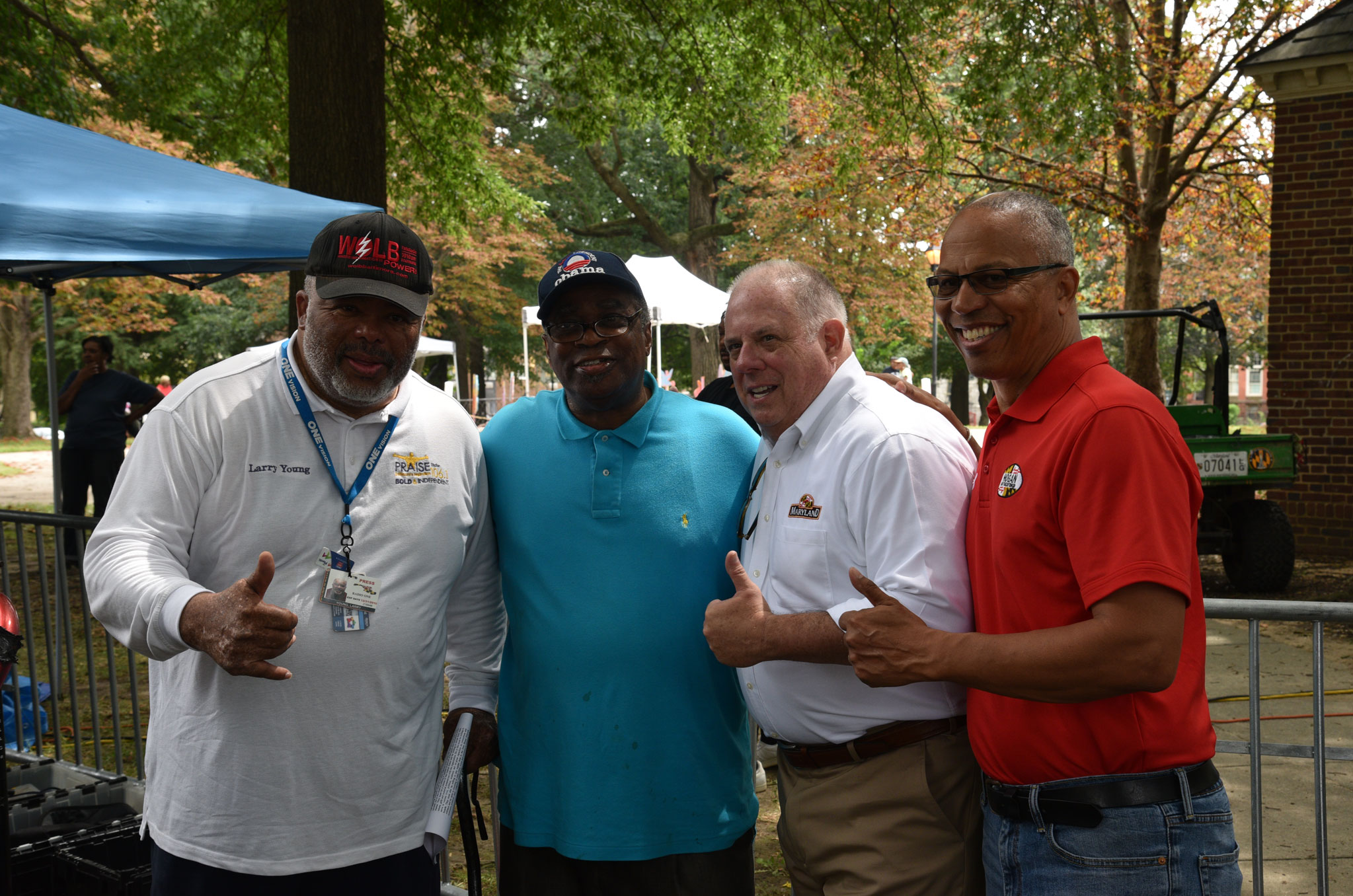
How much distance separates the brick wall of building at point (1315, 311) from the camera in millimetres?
11469

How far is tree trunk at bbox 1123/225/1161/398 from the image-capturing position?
555 inches

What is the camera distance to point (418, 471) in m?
2.55

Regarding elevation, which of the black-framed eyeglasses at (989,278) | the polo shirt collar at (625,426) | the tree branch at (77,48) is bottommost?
the polo shirt collar at (625,426)

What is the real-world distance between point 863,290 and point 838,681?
26.0 metres

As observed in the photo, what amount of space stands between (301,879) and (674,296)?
610 inches

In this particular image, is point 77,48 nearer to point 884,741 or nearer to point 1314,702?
point 884,741

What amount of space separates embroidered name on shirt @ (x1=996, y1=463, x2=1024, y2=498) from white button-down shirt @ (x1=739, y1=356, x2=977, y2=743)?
212mm

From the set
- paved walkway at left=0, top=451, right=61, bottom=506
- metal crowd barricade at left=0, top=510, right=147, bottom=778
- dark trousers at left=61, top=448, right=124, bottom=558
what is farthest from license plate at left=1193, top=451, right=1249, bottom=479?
paved walkway at left=0, top=451, right=61, bottom=506

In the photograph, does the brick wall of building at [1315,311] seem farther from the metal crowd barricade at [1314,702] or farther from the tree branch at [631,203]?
the tree branch at [631,203]

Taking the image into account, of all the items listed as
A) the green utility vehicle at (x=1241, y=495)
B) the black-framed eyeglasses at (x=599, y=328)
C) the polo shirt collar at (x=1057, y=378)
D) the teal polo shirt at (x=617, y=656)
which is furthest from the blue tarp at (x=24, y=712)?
the green utility vehicle at (x=1241, y=495)

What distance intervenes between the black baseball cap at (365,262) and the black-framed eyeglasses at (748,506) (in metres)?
0.98

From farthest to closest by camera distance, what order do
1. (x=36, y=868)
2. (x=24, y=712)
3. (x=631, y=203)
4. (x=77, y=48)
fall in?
(x=631, y=203), (x=77, y=48), (x=24, y=712), (x=36, y=868)

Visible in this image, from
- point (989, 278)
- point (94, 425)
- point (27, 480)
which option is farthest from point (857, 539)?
point (27, 480)

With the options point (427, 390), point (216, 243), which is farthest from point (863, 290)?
point (427, 390)
